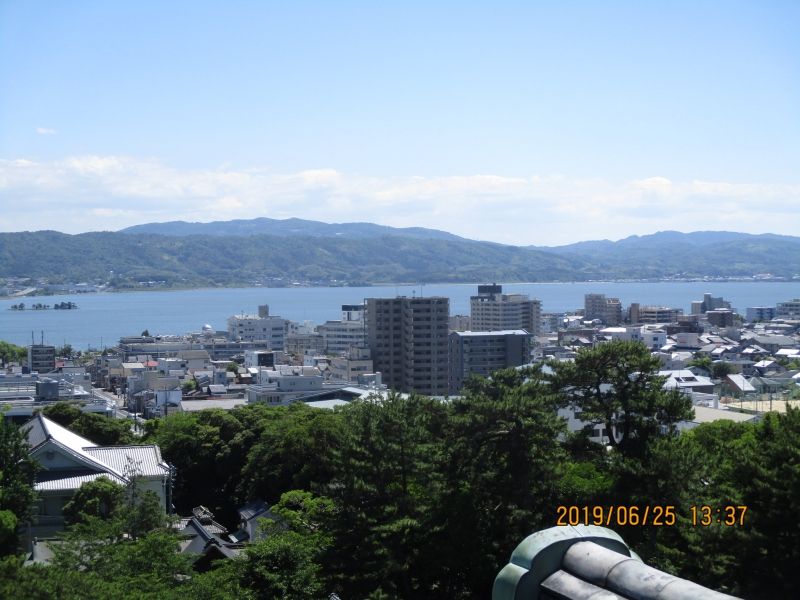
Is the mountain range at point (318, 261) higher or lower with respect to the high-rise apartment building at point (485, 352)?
higher

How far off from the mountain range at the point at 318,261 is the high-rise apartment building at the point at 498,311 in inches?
2956

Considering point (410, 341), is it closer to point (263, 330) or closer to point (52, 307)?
point (263, 330)

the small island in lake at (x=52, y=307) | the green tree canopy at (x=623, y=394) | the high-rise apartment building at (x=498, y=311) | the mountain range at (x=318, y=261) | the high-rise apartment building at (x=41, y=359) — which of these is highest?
the mountain range at (x=318, y=261)

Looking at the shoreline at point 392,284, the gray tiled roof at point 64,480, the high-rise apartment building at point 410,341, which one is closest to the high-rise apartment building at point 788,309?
the high-rise apartment building at point 410,341

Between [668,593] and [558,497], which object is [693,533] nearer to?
[558,497]

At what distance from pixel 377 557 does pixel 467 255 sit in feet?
475

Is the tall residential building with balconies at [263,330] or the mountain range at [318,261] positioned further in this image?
the mountain range at [318,261]

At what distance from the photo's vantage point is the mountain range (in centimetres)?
12594

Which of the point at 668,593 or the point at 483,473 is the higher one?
the point at 668,593

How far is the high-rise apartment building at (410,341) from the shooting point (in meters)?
31.7

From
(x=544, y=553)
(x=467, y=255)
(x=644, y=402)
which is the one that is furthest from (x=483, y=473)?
(x=467, y=255)

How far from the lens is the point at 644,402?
748 cm

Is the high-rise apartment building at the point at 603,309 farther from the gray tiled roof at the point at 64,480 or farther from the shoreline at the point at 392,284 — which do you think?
the gray tiled roof at the point at 64,480

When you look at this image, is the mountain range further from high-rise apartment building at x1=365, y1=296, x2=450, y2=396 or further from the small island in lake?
high-rise apartment building at x1=365, y1=296, x2=450, y2=396
